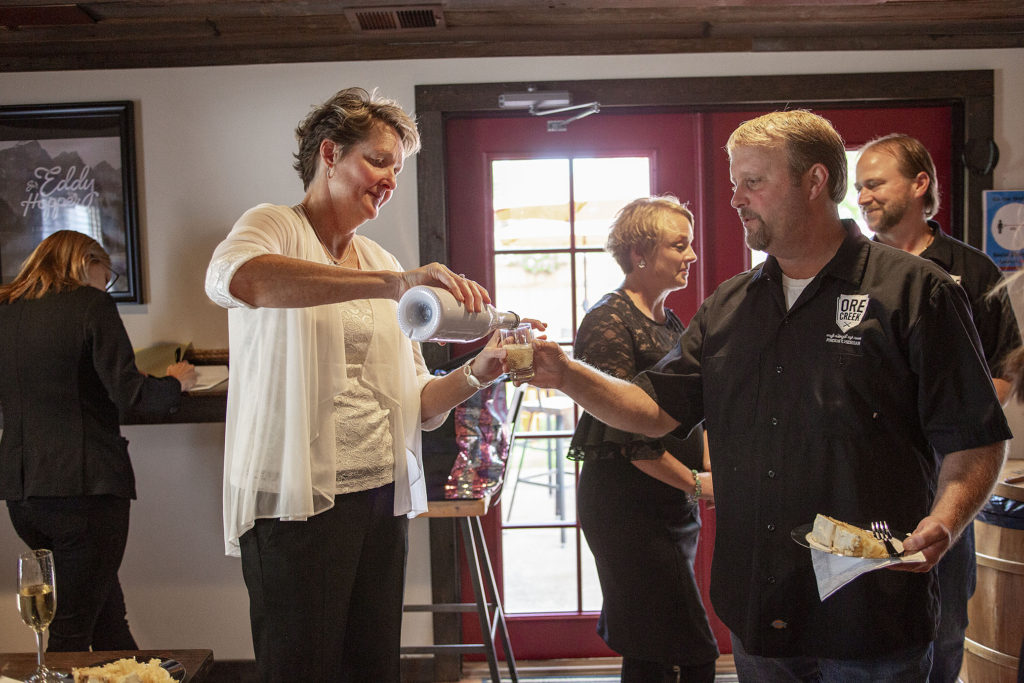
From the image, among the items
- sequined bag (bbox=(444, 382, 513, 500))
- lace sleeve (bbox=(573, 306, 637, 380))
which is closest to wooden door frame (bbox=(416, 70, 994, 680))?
sequined bag (bbox=(444, 382, 513, 500))

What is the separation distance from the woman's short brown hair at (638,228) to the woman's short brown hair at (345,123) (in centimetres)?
79

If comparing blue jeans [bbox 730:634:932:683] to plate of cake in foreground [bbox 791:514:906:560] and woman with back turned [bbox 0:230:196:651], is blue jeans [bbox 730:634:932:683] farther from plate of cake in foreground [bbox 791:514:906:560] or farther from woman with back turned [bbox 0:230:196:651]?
woman with back turned [bbox 0:230:196:651]

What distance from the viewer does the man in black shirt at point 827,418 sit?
135 centimetres

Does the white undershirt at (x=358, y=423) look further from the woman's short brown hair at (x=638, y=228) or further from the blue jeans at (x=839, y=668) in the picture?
the woman's short brown hair at (x=638, y=228)

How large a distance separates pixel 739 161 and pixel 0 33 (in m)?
2.76

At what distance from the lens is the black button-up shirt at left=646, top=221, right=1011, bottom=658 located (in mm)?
1354

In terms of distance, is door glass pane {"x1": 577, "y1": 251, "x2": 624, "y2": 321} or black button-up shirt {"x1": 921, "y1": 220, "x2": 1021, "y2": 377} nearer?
black button-up shirt {"x1": 921, "y1": 220, "x2": 1021, "y2": 377}

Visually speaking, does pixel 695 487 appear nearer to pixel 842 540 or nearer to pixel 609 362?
pixel 609 362

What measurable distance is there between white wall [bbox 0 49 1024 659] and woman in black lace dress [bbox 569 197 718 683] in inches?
44.5

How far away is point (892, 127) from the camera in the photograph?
121 inches

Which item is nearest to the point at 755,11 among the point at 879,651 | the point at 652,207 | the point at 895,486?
the point at 652,207

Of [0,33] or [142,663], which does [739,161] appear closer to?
[142,663]

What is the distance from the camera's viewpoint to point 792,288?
1.54 metres

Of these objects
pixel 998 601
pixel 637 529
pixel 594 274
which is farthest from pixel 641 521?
pixel 594 274
